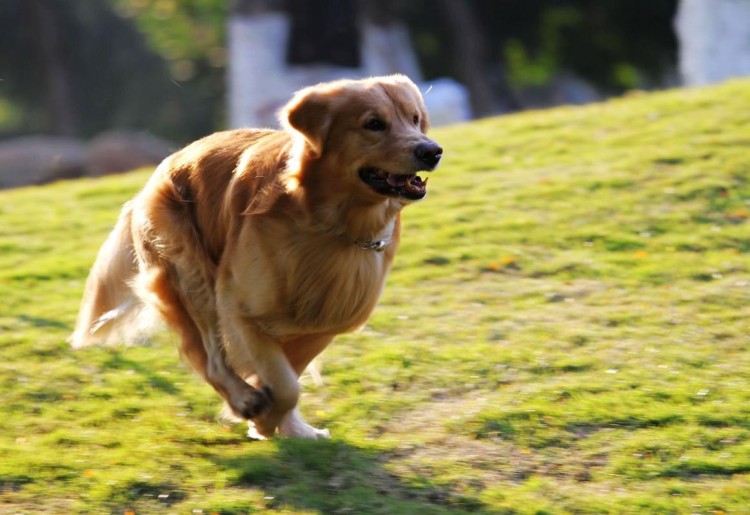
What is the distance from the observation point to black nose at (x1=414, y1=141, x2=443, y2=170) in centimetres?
566

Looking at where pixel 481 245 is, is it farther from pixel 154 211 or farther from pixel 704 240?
pixel 154 211

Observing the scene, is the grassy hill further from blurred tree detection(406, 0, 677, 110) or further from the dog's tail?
A: blurred tree detection(406, 0, 677, 110)

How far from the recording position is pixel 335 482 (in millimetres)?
5797

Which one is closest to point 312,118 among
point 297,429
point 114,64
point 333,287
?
point 333,287

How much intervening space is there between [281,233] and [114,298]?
5.57 ft

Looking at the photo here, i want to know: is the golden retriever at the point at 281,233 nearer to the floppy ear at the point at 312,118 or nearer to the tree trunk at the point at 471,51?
the floppy ear at the point at 312,118

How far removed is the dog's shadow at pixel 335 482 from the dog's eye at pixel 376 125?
5.64 feet

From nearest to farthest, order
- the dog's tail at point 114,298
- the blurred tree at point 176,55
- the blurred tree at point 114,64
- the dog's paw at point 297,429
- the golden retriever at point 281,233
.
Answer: the golden retriever at point 281,233 → the dog's paw at point 297,429 → the dog's tail at point 114,298 → the blurred tree at point 176,55 → the blurred tree at point 114,64

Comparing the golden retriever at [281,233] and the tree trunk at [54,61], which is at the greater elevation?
the golden retriever at [281,233]

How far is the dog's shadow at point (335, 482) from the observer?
18.1ft

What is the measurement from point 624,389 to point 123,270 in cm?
315

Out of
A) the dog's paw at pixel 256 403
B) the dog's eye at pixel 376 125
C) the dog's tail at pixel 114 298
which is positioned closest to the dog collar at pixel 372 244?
the dog's eye at pixel 376 125

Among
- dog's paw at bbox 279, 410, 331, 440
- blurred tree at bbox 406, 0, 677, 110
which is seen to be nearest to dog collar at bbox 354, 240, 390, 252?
dog's paw at bbox 279, 410, 331, 440

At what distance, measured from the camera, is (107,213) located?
12531mm
